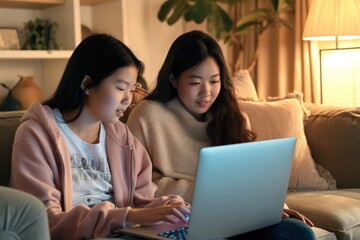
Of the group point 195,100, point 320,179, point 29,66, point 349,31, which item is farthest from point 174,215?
point 29,66

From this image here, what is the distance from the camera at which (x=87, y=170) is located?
167 cm

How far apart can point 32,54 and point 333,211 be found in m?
1.72

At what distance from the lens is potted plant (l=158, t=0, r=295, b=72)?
3.40 meters

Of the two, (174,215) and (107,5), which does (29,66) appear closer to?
(107,5)

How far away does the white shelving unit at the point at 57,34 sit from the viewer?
3.08 m

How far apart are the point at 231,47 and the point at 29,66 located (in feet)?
4.29

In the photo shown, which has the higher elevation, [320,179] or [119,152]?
[119,152]

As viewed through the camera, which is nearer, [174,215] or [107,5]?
[174,215]

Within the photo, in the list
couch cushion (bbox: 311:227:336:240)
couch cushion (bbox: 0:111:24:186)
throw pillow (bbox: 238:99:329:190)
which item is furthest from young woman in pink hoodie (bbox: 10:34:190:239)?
throw pillow (bbox: 238:99:329:190)

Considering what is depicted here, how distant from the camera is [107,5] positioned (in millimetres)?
3418

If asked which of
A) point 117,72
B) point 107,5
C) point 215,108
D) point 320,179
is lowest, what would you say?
point 320,179

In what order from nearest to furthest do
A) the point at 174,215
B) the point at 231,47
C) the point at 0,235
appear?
the point at 0,235, the point at 174,215, the point at 231,47

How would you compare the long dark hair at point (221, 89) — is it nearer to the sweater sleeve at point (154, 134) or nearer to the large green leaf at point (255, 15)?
the sweater sleeve at point (154, 134)

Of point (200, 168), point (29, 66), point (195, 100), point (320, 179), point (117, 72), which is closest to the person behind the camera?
point (200, 168)
